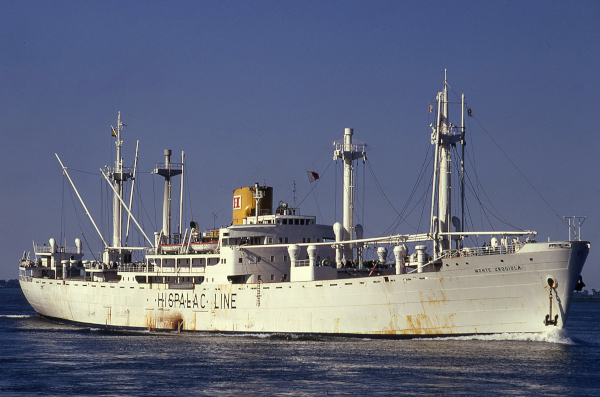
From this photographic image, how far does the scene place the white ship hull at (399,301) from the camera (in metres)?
38.0

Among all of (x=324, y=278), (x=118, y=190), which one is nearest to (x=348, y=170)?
(x=324, y=278)

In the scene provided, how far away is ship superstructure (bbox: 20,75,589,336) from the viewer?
3834 cm

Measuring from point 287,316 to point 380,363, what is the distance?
11960mm

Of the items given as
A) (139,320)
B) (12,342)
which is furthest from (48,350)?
(139,320)

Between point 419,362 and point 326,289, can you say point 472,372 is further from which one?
point 326,289

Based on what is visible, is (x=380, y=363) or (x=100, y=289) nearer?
(x=380, y=363)

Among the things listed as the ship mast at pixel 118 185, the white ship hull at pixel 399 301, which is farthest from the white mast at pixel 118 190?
the white ship hull at pixel 399 301

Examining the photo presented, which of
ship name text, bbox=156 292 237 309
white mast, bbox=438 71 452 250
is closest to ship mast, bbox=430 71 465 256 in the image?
white mast, bbox=438 71 452 250

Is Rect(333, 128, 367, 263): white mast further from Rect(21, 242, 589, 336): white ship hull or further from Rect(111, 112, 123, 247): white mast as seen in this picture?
Rect(111, 112, 123, 247): white mast

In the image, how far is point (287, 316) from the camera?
45.5 m

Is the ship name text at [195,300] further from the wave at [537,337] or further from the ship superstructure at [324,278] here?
the wave at [537,337]

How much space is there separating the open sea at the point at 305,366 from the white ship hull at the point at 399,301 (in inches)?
35.8

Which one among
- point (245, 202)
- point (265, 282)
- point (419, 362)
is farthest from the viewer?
point (245, 202)

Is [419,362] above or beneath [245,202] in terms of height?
beneath
